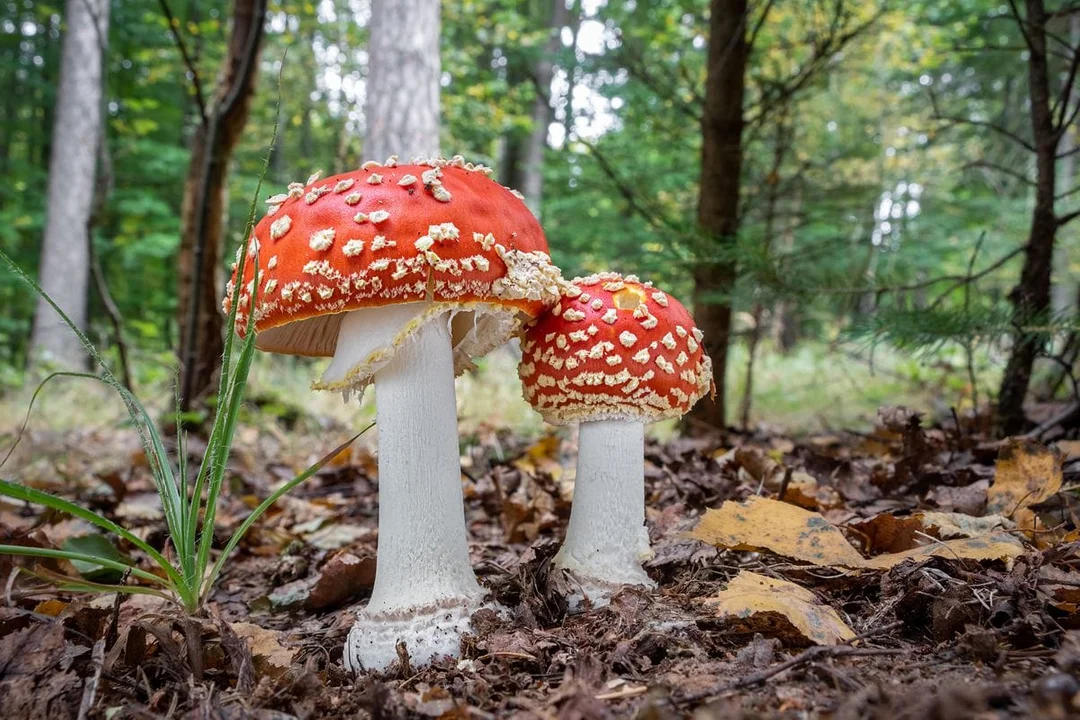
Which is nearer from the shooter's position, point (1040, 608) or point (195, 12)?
point (1040, 608)

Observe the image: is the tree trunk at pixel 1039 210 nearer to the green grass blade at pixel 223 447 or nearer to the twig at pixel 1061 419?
the twig at pixel 1061 419

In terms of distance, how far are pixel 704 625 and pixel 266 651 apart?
4.11 ft

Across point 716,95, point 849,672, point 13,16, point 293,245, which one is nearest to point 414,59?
point 716,95

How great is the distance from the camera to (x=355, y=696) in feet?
5.83


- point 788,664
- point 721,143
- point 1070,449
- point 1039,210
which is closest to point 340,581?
point 788,664

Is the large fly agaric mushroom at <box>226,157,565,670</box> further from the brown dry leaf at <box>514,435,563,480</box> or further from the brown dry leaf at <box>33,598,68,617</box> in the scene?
the brown dry leaf at <box>514,435,563,480</box>

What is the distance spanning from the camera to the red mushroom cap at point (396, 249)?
195 centimetres

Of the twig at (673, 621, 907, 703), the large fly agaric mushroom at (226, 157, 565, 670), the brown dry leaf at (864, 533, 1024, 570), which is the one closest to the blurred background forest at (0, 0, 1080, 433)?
the large fly agaric mushroom at (226, 157, 565, 670)

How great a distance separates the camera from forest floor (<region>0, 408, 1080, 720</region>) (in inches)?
58.6

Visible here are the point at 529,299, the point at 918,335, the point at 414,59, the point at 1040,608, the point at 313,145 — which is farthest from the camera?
the point at 313,145

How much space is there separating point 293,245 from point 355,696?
124 cm

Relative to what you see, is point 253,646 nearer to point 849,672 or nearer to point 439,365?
point 439,365

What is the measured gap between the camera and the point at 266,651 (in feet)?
6.62

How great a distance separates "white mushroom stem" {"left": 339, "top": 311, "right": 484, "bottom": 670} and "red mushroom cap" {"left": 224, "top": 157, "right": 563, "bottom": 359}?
28 centimetres
